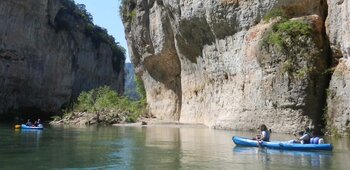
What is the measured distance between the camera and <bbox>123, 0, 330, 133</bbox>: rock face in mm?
26594

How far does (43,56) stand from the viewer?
72.6 meters

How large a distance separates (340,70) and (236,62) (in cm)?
830

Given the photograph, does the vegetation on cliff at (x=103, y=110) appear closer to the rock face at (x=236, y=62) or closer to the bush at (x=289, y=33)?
the rock face at (x=236, y=62)

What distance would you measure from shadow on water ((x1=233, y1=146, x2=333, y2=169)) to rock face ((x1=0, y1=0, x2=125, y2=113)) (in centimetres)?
5227

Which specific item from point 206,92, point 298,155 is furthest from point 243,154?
point 206,92

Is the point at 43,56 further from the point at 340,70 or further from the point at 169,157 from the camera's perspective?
the point at 169,157

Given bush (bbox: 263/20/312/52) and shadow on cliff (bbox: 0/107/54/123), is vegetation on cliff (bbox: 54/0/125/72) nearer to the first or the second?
shadow on cliff (bbox: 0/107/54/123)

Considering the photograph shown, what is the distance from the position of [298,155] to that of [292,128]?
349 inches

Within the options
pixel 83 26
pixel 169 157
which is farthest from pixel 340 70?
pixel 83 26

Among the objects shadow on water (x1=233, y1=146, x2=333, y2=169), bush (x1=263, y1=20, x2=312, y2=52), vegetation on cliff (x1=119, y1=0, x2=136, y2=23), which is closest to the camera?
shadow on water (x1=233, y1=146, x2=333, y2=169)

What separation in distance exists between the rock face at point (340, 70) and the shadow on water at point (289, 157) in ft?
23.8

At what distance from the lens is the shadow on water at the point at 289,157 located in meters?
15.2

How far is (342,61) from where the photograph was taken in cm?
2595

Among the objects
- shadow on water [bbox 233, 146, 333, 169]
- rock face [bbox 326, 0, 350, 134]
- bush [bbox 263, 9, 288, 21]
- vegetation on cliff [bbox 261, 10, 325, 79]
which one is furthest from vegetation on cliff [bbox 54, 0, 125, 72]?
shadow on water [bbox 233, 146, 333, 169]
